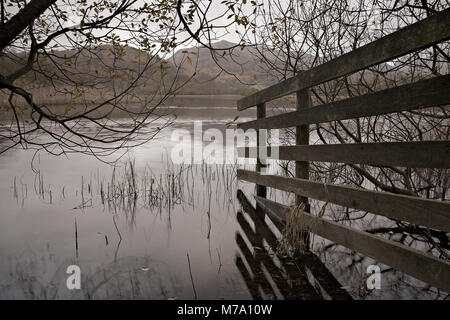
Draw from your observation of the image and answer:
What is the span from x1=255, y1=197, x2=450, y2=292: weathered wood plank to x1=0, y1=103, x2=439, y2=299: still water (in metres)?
0.34

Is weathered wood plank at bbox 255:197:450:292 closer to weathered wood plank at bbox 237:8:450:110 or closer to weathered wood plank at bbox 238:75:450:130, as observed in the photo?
weathered wood plank at bbox 238:75:450:130

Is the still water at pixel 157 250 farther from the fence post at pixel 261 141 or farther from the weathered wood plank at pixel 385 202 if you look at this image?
the weathered wood plank at pixel 385 202

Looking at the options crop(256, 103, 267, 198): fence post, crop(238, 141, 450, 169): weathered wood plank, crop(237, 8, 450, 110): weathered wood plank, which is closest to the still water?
crop(256, 103, 267, 198): fence post

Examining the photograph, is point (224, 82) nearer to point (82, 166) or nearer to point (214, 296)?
point (82, 166)

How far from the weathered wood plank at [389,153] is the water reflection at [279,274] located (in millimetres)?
1112

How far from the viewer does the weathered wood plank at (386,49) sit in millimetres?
2299

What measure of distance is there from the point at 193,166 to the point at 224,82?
214 feet

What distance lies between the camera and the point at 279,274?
3.34 metres

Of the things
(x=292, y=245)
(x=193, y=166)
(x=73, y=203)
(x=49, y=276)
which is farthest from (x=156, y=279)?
(x=193, y=166)

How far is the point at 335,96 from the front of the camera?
5.29m

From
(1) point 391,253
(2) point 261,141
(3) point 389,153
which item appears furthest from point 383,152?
(2) point 261,141

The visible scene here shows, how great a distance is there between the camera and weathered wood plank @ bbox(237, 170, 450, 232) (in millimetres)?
2330

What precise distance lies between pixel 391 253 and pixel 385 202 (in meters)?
0.40

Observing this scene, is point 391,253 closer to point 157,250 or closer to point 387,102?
point 387,102
